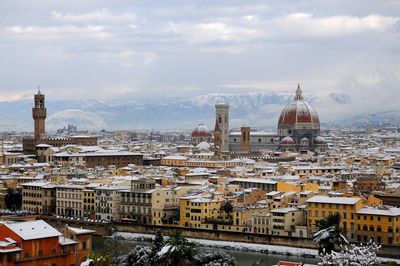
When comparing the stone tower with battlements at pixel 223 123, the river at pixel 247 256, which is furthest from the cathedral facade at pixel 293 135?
the river at pixel 247 256

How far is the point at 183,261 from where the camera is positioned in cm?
3350

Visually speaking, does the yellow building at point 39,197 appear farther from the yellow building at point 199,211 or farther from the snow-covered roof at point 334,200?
the snow-covered roof at point 334,200

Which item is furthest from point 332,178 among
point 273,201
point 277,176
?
point 273,201

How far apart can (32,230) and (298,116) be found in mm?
97805

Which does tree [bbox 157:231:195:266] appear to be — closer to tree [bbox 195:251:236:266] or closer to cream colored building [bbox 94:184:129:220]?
tree [bbox 195:251:236:266]

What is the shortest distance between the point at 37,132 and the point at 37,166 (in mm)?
30398

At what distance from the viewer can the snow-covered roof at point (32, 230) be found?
122 feet

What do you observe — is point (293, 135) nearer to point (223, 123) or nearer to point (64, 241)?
point (223, 123)

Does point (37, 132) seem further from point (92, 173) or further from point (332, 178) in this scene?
point (332, 178)

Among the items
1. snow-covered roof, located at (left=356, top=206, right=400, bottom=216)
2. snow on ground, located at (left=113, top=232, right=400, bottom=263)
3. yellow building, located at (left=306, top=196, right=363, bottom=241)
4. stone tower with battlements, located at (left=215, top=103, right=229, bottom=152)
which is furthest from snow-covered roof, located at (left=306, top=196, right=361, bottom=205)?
stone tower with battlements, located at (left=215, top=103, right=229, bottom=152)

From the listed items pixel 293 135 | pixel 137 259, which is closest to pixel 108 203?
pixel 137 259

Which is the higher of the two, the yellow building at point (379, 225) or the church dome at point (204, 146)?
the church dome at point (204, 146)

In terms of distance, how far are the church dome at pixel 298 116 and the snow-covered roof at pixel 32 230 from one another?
316 feet

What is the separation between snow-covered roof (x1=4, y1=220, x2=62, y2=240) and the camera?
37.2 m
